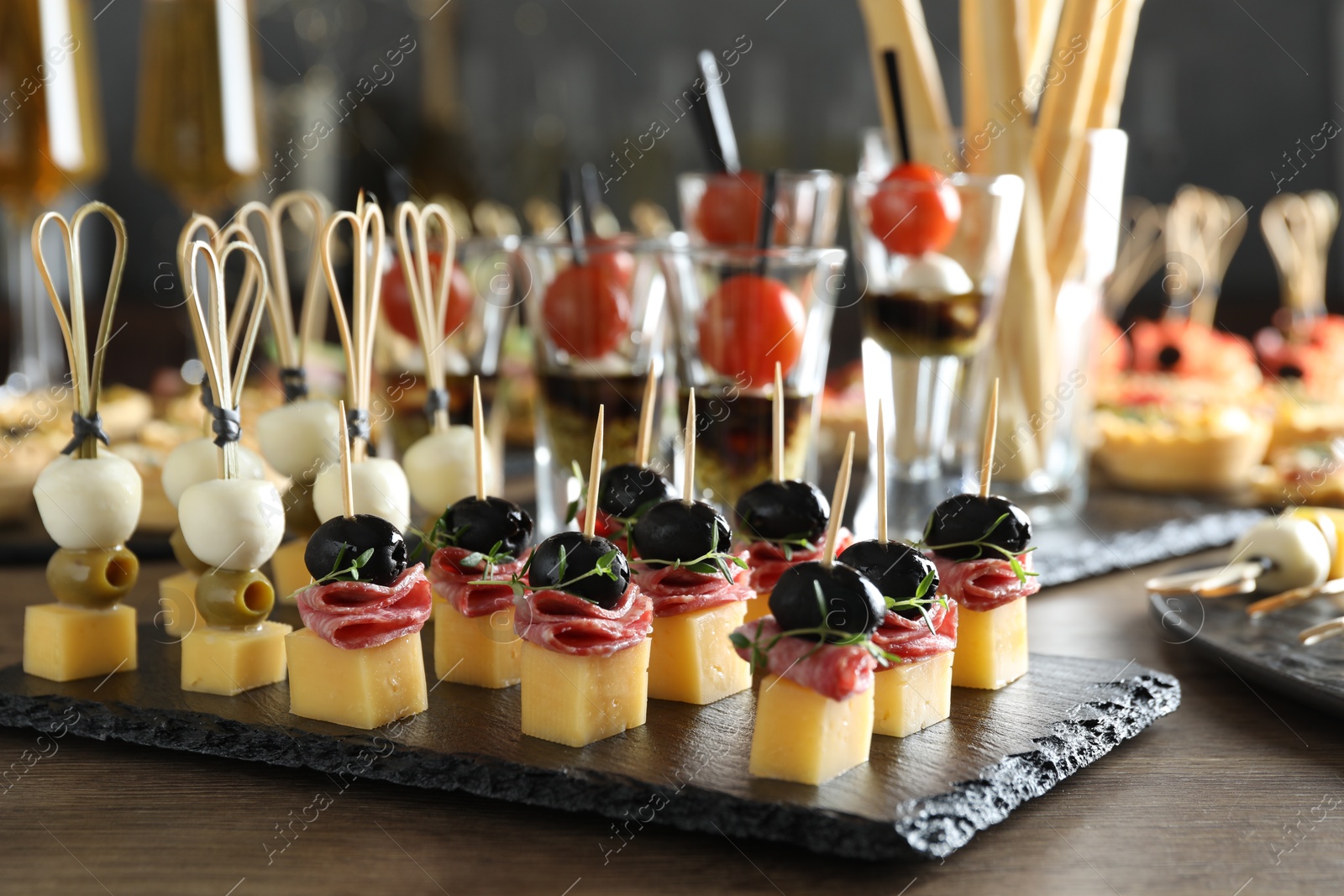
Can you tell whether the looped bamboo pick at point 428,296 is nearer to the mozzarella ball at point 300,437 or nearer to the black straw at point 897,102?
the mozzarella ball at point 300,437

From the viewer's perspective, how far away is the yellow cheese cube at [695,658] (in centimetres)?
107

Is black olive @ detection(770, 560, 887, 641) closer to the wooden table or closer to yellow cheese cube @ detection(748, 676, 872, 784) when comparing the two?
yellow cheese cube @ detection(748, 676, 872, 784)

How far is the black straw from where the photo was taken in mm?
1613

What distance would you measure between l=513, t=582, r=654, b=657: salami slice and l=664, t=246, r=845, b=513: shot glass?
1.72ft

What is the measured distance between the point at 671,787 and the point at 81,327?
0.62m

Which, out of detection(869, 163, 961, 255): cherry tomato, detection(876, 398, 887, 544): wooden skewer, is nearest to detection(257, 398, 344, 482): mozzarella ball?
detection(876, 398, 887, 544): wooden skewer

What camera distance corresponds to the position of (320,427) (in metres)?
1.27

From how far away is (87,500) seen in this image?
1.11 metres

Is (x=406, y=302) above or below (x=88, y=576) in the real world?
above

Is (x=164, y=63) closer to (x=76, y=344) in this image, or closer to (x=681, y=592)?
(x=76, y=344)

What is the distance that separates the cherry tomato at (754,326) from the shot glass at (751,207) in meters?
0.20

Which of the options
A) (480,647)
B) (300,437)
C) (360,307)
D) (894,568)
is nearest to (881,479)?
(894,568)

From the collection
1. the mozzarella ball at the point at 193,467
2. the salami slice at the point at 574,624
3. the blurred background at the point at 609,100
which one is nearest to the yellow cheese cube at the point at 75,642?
the mozzarella ball at the point at 193,467

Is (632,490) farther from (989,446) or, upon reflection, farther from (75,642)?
(75,642)
